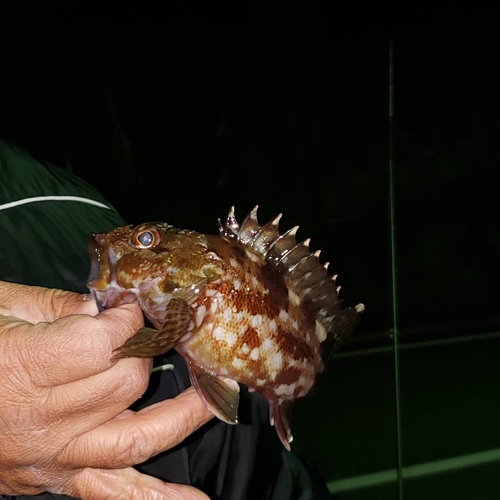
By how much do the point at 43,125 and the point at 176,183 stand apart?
75cm

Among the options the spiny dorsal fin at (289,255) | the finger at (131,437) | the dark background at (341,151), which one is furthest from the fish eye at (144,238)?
the dark background at (341,151)

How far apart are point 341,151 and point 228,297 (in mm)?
3036

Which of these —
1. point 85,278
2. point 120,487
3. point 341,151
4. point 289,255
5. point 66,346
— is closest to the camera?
point 66,346

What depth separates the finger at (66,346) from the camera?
61 centimetres

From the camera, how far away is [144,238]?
0.78 metres

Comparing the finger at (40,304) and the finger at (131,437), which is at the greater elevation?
the finger at (40,304)

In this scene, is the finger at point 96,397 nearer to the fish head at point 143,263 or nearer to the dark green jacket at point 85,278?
the fish head at point 143,263

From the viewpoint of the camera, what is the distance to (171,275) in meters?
0.77

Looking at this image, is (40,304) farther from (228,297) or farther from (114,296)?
(228,297)

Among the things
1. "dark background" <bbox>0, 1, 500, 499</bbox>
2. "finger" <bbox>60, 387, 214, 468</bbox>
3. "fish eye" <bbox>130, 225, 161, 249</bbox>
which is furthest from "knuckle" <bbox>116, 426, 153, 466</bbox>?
"dark background" <bbox>0, 1, 500, 499</bbox>

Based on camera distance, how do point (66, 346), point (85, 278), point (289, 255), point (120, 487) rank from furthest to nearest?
point (85, 278) → point (289, 255) → point (120, 487) → point (66, 346)

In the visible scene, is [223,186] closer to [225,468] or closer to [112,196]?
[112,196]

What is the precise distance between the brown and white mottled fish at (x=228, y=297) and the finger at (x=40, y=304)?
34 millimetres

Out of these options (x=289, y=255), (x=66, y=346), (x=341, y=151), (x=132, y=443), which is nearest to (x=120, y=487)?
(x=132, y=443)
